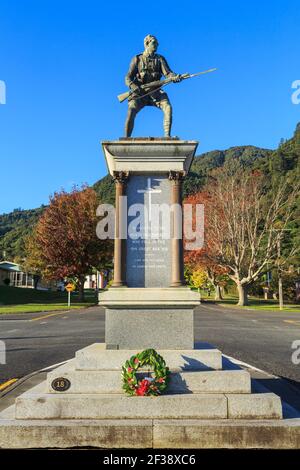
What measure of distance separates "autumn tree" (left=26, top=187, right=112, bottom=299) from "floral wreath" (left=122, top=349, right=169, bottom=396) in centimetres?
3896

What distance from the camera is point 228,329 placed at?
60.6ft

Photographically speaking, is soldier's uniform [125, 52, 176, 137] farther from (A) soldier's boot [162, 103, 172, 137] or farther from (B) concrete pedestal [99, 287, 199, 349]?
(B) concrete pedestal [99, 287, 199, 349]

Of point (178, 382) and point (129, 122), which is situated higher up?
point (129, 122)

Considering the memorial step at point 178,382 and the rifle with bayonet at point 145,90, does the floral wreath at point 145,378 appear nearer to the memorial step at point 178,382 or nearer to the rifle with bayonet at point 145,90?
the memorial step at point 178,382

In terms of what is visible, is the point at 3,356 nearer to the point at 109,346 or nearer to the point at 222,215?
the point at 109,346

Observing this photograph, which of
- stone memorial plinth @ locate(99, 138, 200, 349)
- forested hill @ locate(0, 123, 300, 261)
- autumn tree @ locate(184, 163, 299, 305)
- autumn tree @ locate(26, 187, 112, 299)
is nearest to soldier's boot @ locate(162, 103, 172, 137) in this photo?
stone memorial plinth @ locate(99, 138, 200, 349)

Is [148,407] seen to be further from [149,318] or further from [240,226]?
[240,226]

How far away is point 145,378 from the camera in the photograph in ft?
17.9

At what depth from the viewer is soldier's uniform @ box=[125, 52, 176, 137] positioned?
8016mm

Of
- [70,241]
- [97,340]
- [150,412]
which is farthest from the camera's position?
[70,241]

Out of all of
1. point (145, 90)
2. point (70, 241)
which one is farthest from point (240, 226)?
point (145, 90)

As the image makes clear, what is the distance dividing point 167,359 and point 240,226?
35510 mm
